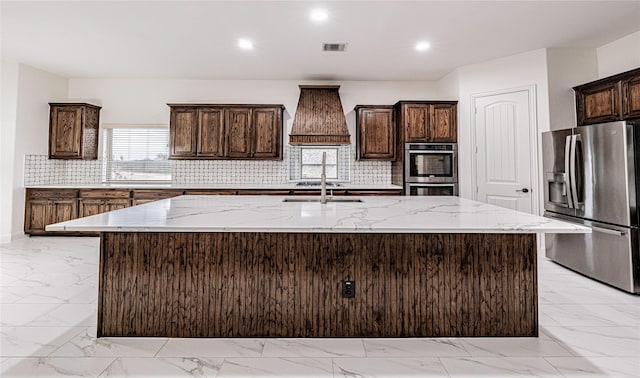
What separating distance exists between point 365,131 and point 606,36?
10.1 feet

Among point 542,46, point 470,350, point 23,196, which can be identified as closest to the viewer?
point 470,350

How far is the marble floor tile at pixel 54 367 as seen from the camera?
1703 mm

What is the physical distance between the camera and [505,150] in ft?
15.0

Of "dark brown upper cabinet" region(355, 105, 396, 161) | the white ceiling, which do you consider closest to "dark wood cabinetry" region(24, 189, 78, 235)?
the white ceiling

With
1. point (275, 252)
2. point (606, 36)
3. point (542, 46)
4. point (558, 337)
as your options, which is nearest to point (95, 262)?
point (275, 252)

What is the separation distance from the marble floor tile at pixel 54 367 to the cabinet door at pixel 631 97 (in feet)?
15.9

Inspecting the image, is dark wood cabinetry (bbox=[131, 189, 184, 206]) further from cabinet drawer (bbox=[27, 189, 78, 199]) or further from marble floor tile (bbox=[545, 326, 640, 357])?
marble floor tile (bbox=[545, 326, 640, 357])

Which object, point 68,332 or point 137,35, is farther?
point 137,35

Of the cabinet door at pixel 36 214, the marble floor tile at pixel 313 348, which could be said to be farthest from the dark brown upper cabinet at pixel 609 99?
the cabinet door at pixel 36 214

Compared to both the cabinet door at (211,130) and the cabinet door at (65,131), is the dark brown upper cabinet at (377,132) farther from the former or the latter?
the cabinet door at (65,131)

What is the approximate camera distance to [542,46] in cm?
419

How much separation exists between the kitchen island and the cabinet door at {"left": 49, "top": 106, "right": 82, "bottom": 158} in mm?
4323

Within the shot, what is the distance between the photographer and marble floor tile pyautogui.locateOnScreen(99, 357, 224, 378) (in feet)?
5.60

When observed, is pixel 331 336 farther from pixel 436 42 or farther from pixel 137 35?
pixel 137 35
